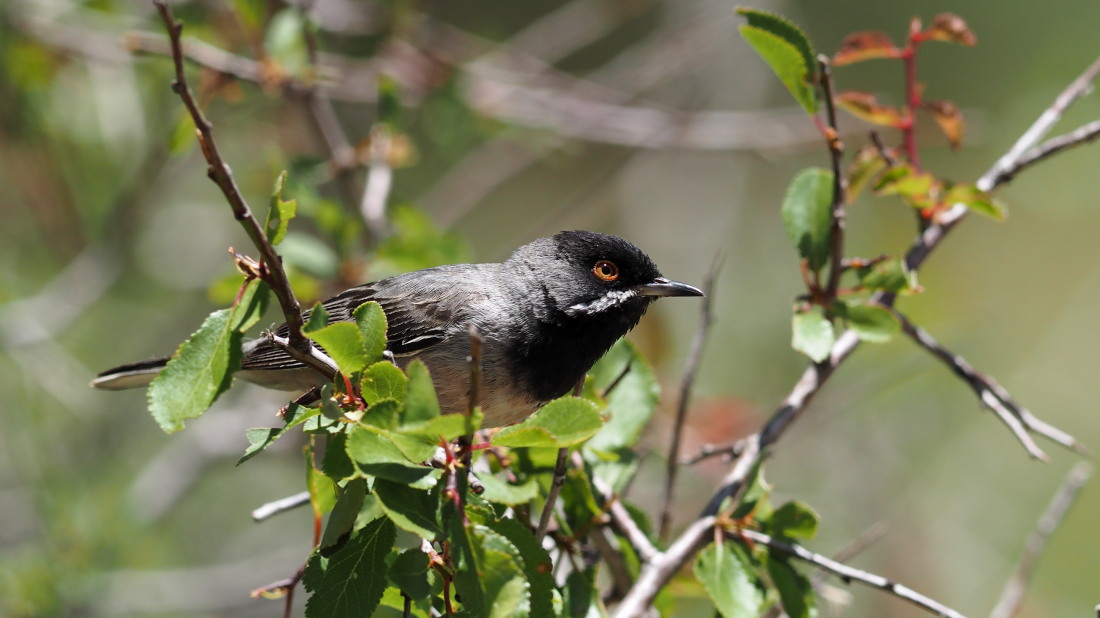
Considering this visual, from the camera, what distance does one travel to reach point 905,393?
5848 millimetres

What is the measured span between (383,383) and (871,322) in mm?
1539

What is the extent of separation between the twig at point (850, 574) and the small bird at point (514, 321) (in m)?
0.96

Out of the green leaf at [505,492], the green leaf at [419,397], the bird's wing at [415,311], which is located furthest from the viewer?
the bird's wing at [415,311]

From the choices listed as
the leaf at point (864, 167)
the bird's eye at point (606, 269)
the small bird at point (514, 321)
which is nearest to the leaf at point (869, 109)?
the leaf at point (864, 167)

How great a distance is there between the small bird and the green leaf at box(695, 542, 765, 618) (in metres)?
0.89

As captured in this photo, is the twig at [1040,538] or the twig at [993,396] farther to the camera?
the twig at [1040,538]

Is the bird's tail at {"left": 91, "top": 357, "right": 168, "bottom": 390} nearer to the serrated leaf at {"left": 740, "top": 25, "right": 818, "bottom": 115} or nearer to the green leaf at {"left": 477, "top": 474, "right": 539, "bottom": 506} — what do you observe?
the green leaf at {"left": 477, "top": 474, "right": 539, "bottom": 506}

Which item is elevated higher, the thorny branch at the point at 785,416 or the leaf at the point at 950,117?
the leaf at the point at 950,117

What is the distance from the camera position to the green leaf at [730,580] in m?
2.53

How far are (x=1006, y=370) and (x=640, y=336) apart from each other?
3.22 metres

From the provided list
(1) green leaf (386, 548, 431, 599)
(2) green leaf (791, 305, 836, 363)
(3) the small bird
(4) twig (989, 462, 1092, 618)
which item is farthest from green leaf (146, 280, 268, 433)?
(4) twig (989, 462, 1092, 618)

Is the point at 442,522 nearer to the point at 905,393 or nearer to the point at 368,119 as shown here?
the point at 905,393

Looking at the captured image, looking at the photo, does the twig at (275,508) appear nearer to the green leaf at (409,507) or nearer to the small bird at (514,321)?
the small bird at (514,321)

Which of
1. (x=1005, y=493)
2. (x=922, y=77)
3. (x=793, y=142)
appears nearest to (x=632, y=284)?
(x=793, y=142)
